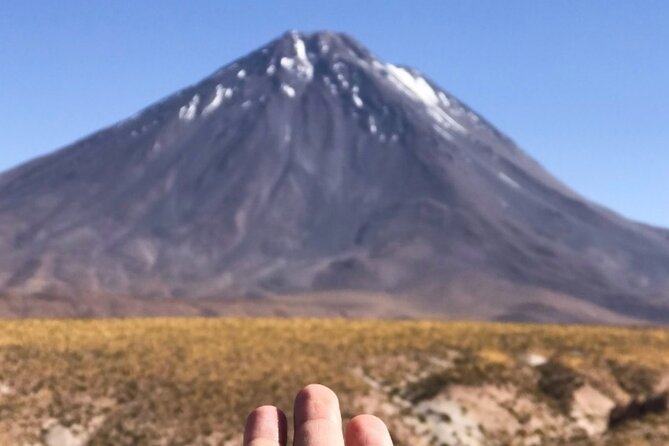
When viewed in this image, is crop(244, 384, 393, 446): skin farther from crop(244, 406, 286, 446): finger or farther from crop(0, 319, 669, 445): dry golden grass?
crop(0, 319, 669, 445): dry golden grass

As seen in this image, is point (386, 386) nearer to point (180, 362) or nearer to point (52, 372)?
point (180, 362)

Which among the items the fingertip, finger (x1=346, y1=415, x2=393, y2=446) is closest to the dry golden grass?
the fingertip

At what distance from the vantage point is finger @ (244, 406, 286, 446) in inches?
114

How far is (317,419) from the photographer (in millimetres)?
2965

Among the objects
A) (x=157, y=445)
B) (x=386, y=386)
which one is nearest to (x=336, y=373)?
(x=386, y=386)

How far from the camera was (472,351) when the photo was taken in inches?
1807

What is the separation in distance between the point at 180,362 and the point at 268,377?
14.6 ft

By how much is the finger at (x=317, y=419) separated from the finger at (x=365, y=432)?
0.03m

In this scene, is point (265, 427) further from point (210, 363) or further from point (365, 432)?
point (210, 363)

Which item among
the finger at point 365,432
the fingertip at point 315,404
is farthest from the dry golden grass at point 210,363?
the finger at point 365,432

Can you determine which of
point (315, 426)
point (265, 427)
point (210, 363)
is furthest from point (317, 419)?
point (210, 363)

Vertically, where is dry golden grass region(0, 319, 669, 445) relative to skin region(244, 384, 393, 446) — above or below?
above

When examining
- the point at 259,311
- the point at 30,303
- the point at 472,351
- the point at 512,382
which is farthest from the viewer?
the point at 259,311

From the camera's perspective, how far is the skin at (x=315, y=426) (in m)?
2.85
